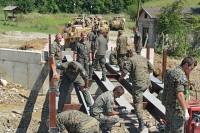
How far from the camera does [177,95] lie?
16.8 ft

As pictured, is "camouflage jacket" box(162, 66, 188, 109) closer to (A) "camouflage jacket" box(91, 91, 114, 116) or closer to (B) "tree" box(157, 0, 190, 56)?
(A) "camouflage jacket" box(91, 91, 114, 116)

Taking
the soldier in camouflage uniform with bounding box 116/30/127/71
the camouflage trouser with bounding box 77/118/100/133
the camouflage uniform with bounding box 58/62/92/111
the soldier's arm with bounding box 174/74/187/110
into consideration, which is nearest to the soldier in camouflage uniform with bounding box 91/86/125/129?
the camouflage trouser with bounding box 77/118/100/133

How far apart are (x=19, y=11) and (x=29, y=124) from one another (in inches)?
1442

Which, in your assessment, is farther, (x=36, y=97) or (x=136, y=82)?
(x=36, y=97)

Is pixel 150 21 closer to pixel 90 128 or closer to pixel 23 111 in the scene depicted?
pixel 23 111

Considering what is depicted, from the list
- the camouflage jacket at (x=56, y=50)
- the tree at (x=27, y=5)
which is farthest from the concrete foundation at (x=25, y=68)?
the tree at (x=27, y=5)

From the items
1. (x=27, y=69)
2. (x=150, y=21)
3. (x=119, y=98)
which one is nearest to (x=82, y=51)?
(x=119, y=98)

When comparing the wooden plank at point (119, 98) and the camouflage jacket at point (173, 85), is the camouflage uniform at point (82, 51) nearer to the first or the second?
the wooden plank at point (119, 98)

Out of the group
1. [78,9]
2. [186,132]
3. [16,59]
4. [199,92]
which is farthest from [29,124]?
[78,9]

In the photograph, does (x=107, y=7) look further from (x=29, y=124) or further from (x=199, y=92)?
(x=29, y=124)

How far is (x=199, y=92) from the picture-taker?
45.1 ft

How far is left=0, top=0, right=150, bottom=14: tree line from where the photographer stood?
62.2 m

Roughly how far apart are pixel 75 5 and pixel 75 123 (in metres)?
61.2

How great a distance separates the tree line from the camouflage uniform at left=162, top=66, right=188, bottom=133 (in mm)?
56910
